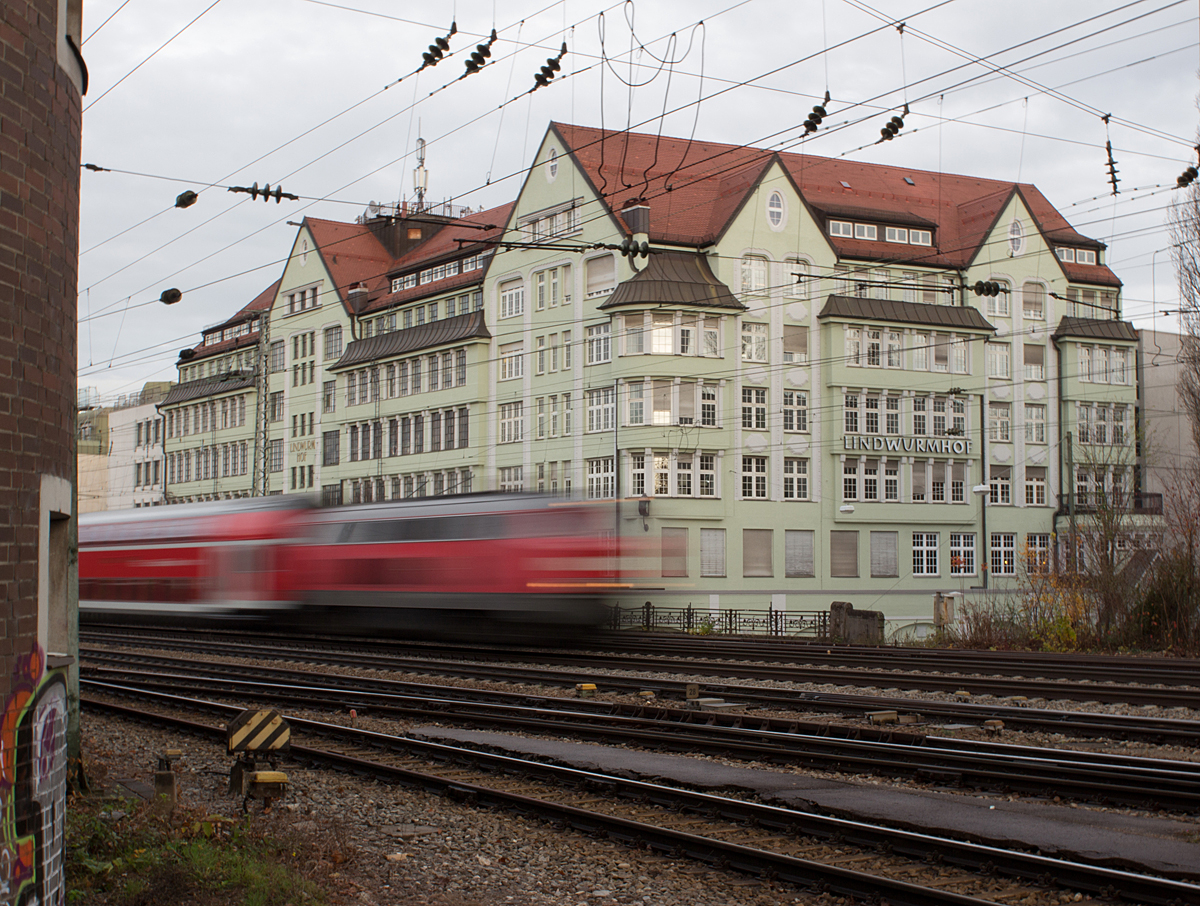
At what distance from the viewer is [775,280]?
52000 millimetres

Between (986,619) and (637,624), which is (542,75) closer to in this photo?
(986,619)

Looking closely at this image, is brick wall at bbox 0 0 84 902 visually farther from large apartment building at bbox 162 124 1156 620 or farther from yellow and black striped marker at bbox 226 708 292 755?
large apartment building at bbox 162 124 1156 620

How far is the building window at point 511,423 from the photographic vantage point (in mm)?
54719

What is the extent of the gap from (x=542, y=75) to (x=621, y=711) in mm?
10026

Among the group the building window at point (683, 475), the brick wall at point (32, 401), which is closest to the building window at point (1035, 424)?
the building window at point (683, 475)

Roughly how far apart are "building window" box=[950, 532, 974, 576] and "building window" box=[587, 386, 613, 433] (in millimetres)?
16244

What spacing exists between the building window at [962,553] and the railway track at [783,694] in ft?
105

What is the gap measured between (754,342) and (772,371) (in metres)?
1.37

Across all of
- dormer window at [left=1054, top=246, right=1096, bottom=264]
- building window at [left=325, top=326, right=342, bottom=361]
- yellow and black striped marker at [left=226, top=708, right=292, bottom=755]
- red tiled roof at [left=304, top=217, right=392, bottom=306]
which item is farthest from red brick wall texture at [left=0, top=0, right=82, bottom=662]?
building window at [left=325, top=326, right=342, bottom=361]

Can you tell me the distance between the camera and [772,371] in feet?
168

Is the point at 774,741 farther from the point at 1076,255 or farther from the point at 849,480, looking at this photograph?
the point at 1076,255

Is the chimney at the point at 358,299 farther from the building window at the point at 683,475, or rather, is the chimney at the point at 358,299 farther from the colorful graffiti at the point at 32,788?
the colorful graffiti at the point at 32,788

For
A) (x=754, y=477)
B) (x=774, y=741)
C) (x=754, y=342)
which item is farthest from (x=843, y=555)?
(x=774, y=741)

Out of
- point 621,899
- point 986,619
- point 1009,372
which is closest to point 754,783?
point 621,899
